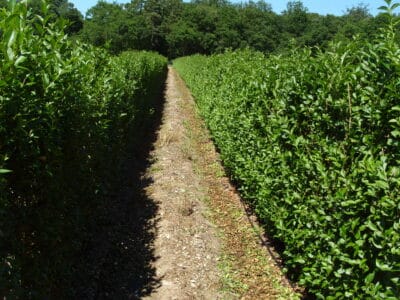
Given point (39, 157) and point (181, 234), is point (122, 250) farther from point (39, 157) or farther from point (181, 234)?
point (39, 157)

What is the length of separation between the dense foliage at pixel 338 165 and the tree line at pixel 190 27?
2830 inches

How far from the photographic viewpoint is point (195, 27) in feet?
285

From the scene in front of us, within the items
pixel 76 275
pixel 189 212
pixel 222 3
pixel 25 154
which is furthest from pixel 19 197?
pixel 222 3

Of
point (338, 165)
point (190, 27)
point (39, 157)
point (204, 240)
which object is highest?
point (190, 27)

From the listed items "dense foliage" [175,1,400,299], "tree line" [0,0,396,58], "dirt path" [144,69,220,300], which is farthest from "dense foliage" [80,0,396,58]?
"dense foliage" [175,1,400,299]

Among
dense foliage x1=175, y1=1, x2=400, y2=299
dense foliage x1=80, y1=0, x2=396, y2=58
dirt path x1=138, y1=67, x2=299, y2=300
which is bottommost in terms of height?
dirt path x1=138, y1=67, x2=299, y2=300

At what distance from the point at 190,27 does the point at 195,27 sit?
51.2 inches

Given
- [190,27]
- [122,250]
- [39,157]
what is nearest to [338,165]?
[39,157]

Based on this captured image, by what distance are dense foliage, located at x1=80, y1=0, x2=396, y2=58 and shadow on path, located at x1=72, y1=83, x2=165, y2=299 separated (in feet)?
230

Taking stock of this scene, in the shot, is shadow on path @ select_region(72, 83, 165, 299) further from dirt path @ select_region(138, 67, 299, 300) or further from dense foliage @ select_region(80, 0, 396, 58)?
dense foliage @ select_region(80, 0, 396, 58)

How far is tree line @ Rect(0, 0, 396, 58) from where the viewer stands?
7856 centimetres

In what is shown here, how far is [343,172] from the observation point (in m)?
3.38

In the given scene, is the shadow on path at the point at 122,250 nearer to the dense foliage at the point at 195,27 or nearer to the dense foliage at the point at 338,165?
the dense foliage at the point at 338,165

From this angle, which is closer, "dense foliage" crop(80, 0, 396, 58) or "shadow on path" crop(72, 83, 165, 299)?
"shadow on path" crop(72, 83, 165, 299)
